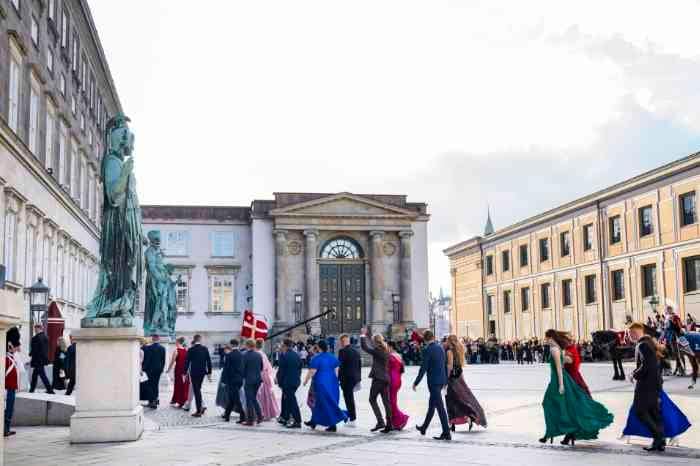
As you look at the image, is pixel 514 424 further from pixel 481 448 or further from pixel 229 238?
pixel 229 238

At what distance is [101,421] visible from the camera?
11.5 metres

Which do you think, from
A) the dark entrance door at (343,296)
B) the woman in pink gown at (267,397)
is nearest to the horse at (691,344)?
the woman in pink gown at (267,397)

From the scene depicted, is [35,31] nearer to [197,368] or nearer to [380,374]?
[197,368]

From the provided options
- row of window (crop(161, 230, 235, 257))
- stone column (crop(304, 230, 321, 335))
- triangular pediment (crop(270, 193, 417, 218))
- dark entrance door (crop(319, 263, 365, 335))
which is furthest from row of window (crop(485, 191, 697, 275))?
row of window (crop(161, 230, 235, 257))

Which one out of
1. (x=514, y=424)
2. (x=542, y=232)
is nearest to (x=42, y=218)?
(x=514, y=424)

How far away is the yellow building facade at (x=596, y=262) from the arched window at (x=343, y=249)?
11246 mm

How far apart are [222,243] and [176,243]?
325cm

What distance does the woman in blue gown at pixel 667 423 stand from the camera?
10.5 m

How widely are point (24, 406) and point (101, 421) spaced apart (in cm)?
362

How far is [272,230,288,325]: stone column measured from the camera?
5475cm

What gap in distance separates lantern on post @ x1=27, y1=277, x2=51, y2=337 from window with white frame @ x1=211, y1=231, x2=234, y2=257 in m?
30.1

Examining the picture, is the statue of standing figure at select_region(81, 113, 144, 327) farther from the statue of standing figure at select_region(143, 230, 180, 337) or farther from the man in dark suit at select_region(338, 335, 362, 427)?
the statue of standing figure at select_region(143, 230, 180, 337)

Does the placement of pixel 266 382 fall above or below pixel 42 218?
below

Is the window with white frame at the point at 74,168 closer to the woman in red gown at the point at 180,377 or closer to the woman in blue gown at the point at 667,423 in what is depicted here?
the woman in red gown at the point at 180,377
